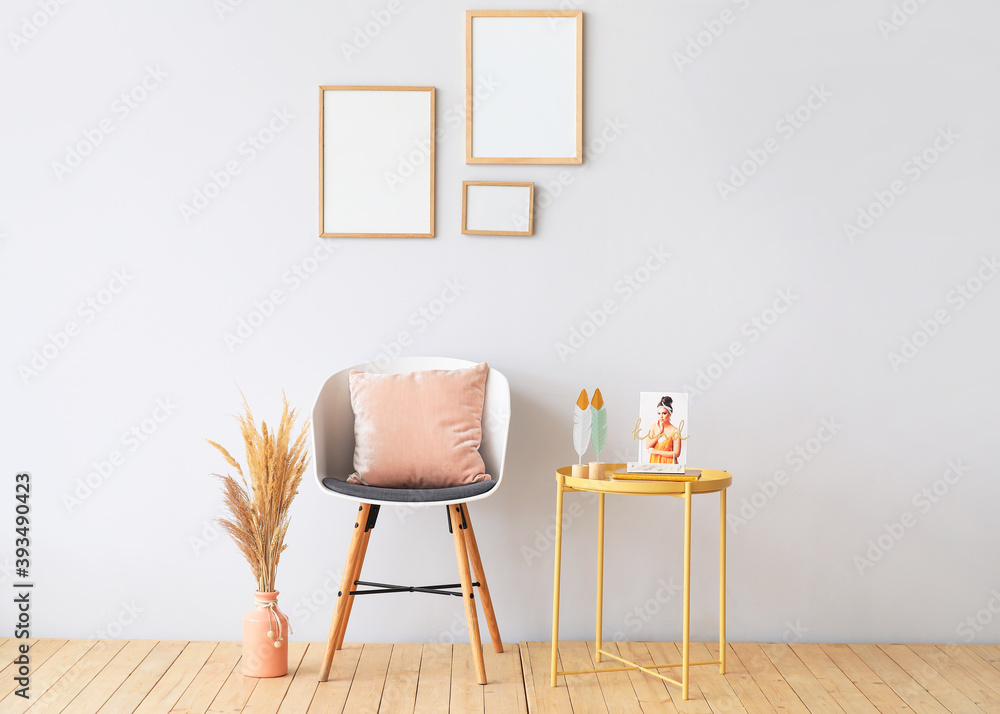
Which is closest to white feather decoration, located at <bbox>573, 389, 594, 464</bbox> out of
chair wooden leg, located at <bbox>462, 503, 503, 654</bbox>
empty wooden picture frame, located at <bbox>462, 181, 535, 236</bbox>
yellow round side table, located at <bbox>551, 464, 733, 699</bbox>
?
yellow round side table, located at <bbox>551, 464, 733, 699</bbox>

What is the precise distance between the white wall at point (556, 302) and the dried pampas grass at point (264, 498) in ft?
0.93

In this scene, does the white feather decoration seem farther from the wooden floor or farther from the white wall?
the wooden floor

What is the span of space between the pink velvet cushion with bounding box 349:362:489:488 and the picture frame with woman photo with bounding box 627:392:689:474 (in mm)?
473

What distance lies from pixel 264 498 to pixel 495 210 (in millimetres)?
1146

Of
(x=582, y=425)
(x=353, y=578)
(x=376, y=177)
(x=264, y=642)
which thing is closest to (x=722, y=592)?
(x=582, y=425)

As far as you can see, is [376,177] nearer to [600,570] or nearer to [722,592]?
[600,570]

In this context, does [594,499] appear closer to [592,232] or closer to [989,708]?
[592,232]

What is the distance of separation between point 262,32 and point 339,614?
1838mm

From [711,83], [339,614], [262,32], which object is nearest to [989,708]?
[339,614]

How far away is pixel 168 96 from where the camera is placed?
2580 mm

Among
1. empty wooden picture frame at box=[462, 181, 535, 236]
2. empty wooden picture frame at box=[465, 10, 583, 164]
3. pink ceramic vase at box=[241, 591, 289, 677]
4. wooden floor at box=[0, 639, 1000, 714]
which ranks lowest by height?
wooden floor at box=[0, 639, 1000, 714]

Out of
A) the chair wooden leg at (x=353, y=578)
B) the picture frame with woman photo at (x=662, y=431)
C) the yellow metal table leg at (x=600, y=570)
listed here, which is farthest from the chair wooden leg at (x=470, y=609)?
the picture frame with woman photo at (x=662, y=431)

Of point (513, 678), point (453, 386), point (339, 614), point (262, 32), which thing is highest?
point (262, 32)

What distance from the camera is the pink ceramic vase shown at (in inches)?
88.9
